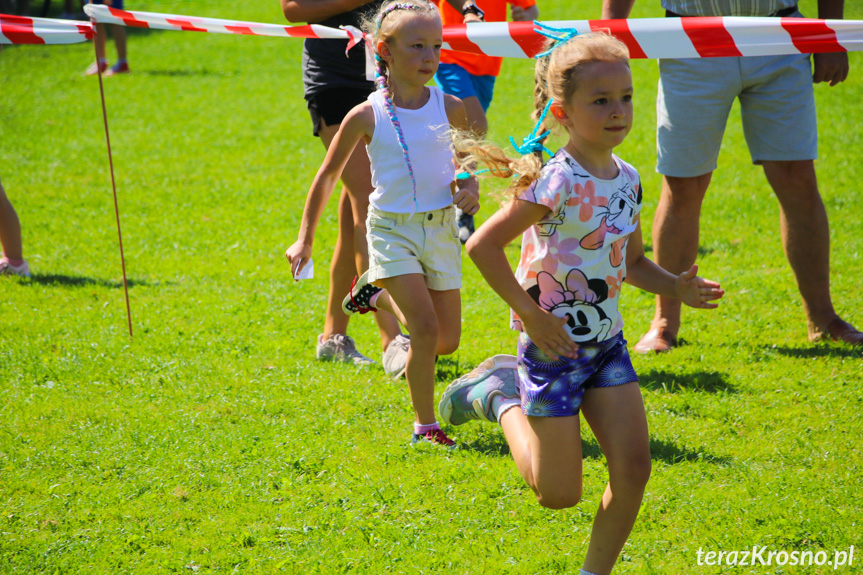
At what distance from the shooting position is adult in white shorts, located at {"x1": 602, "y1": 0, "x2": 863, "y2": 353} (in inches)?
184

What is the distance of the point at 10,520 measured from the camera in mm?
3314

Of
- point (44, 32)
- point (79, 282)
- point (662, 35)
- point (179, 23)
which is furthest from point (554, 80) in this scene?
point (79, 282)

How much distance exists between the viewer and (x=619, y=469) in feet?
8.66

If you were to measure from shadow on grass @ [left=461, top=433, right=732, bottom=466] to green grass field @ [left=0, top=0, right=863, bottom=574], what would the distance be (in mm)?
13

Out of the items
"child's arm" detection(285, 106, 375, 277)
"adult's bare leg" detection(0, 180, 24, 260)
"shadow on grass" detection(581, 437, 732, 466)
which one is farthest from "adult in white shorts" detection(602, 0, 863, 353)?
"adult's bare leg" detection(0, 180, 24, 260)

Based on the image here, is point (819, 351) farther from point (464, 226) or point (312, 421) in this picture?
point (464, 226)

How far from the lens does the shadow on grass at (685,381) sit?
14.3 feet

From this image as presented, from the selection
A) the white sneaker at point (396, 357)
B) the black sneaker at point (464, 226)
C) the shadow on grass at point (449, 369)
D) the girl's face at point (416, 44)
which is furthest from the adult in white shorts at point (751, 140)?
the black sneaker at point (464, 226)

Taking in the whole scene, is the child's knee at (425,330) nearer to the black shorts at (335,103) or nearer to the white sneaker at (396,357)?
the white sneaker at (396,357)

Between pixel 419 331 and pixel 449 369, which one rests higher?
pixel 419 331

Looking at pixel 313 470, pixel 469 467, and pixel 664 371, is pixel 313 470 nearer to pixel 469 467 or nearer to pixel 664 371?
pixel 469 467

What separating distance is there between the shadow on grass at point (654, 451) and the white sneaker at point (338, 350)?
121 cm

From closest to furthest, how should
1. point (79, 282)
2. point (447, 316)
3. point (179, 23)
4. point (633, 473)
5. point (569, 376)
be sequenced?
point (633, 473), point (569, 376), point (447, 316), point (179, 23), point (79, 282)

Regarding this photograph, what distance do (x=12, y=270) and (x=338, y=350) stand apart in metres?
3.16
